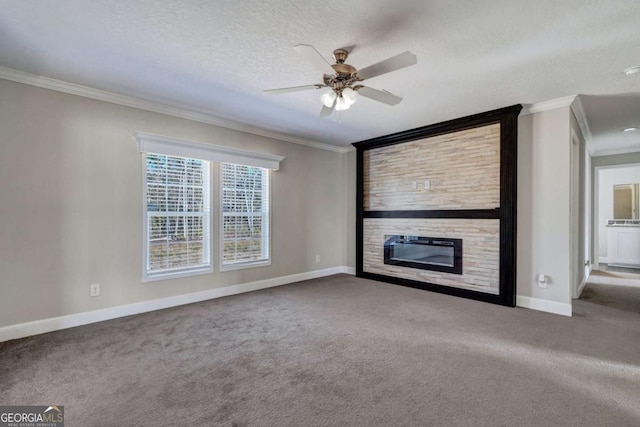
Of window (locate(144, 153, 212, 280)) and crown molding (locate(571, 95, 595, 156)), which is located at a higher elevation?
crown molding (locate(571, 95, 595, 156))

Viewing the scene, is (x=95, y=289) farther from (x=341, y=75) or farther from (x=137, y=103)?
(x=341, y=75)

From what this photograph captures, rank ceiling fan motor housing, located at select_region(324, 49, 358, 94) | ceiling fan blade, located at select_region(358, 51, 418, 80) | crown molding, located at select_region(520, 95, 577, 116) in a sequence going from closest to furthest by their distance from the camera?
ceiling fan blade, located at select_region(358, 51, 418, 80)
ceiling fan motor housing, located at select_region(324, 49, 358, 94)
crown molding, located at select_region(520, 95, 577, 116)

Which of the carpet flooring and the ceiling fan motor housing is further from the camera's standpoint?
the ceiling fan motor housing

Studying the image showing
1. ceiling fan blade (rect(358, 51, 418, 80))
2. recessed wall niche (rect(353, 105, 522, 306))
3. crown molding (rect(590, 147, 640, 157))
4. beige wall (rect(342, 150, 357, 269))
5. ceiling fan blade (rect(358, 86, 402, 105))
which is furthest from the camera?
beige wall (rect(342, 150, 357, 269))

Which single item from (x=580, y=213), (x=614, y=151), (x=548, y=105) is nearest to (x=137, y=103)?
(x=548, y=105)

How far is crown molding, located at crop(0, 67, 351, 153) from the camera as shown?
9.50 feet

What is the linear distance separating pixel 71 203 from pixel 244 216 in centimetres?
206

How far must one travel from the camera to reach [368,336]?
288 centimetres

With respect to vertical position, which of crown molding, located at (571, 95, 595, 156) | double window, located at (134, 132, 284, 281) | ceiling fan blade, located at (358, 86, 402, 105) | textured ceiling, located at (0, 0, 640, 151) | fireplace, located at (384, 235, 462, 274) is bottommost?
fireplace, located at (384, 235, 462, 274)

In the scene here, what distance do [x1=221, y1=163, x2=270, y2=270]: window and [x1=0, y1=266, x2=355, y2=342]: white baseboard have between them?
0.34 metres

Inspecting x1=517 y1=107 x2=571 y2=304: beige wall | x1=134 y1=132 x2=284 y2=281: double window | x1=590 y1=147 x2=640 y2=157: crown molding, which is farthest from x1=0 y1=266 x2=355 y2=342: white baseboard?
x1=590 y1=147 x2=640 y2=157: crown molding

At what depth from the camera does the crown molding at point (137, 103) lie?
9.50 ft

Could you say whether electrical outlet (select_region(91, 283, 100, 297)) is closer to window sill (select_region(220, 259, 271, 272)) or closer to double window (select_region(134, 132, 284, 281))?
double window (select_region(134, 132, 284, 281))

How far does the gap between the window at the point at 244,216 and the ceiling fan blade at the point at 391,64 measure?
2.70 m
